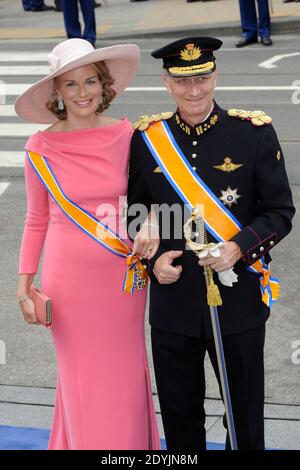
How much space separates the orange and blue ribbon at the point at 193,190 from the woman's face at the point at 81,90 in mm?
282

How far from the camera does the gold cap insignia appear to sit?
3.72 meters

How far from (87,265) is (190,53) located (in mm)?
948

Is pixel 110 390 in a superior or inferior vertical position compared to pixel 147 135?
inferior

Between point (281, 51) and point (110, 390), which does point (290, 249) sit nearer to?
point (110, 390)

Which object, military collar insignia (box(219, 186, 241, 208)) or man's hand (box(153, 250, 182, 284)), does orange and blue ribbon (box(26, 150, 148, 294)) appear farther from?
military collar insignia (box(219, 186, 241, 208))

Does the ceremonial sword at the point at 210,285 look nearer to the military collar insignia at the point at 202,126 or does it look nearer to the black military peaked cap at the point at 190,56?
the military collar insignia at the point at 202,126

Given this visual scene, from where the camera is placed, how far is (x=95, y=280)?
162 inches
